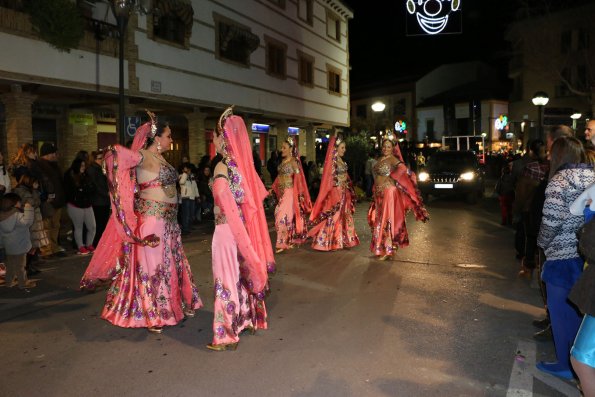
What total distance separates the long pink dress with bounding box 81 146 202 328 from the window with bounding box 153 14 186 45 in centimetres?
1172

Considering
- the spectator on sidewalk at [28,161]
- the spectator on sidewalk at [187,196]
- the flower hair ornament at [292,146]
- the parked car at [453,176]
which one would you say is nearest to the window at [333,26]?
the parked car at [453,176]

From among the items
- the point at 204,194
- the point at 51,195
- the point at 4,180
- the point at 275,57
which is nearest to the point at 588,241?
the point at 4,180

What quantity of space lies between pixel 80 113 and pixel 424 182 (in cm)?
1135

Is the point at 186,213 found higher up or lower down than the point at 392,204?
lower down

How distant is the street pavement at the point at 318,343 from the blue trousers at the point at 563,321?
0.22 metres

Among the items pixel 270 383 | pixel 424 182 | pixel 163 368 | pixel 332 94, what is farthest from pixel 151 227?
pixel 332 94

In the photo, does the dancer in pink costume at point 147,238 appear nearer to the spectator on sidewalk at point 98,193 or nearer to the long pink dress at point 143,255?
the long pink dress at point 143,255

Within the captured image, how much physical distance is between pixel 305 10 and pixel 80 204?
1850cm

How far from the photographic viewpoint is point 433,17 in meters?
13.2

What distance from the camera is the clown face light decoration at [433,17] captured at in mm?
13062

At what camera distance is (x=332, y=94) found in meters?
28.3

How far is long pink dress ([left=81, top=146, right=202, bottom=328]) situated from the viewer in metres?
5.03

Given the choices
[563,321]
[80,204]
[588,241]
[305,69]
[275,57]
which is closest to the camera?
[588,241]

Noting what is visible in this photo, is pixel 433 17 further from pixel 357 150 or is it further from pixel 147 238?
pixel 147 238
